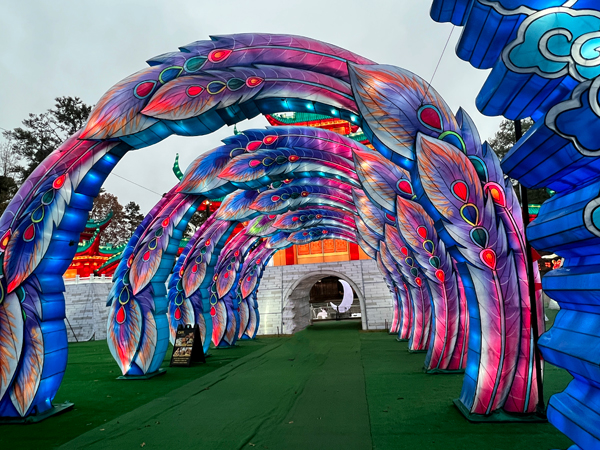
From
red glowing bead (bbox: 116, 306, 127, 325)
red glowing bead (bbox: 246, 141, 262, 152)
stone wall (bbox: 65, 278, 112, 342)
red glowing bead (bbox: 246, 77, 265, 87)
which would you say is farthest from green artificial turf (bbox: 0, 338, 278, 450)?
stone wall (bbox: 65, 278, 112, 342)

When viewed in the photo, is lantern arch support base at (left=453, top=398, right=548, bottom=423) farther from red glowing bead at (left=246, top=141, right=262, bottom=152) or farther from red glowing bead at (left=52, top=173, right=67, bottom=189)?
red glowing bead at (left=52, top=173, right=67, bottom=189)

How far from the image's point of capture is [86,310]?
18.5 metres

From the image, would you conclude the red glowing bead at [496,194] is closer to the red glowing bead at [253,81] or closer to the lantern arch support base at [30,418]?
the red glowing bead at [253,81]

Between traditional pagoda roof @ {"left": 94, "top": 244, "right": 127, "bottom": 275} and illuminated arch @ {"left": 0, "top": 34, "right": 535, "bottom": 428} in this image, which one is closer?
illuminated arch @ {"left": 0, "top": 34, "right": 535, "bottom": 428}

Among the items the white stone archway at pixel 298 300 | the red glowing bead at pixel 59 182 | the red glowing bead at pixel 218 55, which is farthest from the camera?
the white stone archway at pixel 298 300

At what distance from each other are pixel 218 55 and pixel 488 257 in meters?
4.01

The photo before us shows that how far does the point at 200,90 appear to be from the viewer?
16.1ft

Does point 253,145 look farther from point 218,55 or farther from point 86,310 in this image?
point 86,310

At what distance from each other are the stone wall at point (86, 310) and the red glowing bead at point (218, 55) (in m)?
17.2

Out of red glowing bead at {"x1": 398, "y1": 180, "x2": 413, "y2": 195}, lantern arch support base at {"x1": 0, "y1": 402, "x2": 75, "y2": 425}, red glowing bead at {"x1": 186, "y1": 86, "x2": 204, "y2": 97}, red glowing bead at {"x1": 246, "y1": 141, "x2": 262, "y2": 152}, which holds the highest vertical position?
red glowing bead at {"x1": 246, "y1": 141, "x2": 262, "y2": 152}

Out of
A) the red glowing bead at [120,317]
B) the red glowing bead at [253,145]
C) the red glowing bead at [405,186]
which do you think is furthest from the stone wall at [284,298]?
the red glowing bead at [405,186]

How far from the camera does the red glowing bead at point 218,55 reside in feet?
15.9

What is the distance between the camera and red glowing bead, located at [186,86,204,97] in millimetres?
4906

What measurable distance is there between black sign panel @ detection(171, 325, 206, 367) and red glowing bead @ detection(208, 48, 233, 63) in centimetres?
739
